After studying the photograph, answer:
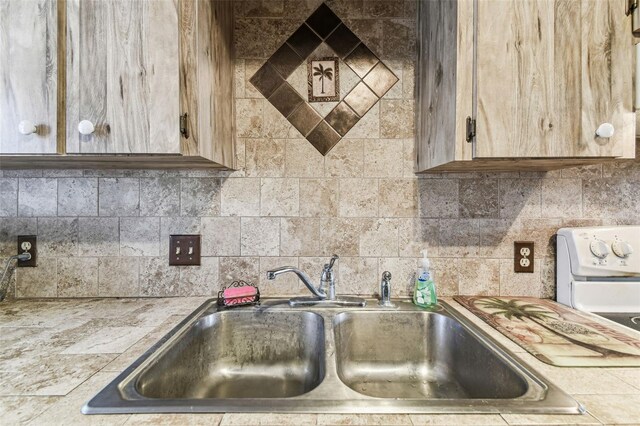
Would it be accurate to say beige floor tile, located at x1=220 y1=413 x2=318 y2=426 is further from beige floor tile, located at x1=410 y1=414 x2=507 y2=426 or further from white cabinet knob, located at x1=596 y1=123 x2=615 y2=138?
white cabinet knob, located at x1=596 y1=123 x2=615 y2=138

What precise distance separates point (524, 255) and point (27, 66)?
74.6 inches

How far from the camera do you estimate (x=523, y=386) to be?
0.73 m

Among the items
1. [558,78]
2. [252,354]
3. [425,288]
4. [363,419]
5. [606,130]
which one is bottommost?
[252,354]

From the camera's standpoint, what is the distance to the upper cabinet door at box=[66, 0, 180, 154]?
0.96m

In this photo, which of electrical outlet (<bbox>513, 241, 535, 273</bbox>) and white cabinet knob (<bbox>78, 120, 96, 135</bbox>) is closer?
white cabinet knob (<bbox>78, 120, 96, 135</bbox>)

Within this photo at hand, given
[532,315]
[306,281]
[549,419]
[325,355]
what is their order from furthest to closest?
[306,281] → [532,315] → [325,355] → [549,419]

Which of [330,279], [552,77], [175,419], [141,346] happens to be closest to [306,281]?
[330,279]

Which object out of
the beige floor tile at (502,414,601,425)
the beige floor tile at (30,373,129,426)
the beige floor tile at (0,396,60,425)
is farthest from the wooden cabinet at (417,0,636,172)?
the beige floor tile at (0,396,60,425)

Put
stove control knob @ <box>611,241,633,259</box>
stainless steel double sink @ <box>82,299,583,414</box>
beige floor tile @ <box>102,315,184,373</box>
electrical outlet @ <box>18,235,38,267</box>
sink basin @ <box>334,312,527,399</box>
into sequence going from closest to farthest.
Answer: beige floor tile @ <box>102,315,184,373</box> < stainless steel double sink @ <box>82,299,583,414</box> < sink basin @ <box>334,312,527,399</box> < stove control knob @ <box>611,241,633,259</box> < electrical outlet @ <box>18,235,38,267</box>

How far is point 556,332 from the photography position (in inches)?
38.4

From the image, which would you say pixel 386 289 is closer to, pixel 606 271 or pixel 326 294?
pixel 326 294

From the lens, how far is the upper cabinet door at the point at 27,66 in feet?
3.14

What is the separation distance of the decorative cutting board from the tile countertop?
0.04 meters

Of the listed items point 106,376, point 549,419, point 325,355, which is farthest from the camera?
point 325,355
